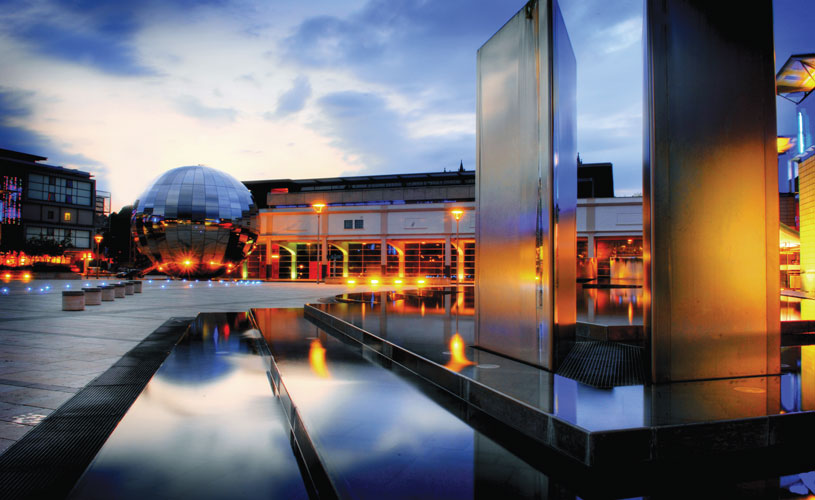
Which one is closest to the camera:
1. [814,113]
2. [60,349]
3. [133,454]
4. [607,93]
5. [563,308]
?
[133,454]

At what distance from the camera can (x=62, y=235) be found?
218ft

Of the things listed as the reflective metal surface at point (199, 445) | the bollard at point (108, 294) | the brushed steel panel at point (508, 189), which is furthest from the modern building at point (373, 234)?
the reflective metal surface at point (199, 445)

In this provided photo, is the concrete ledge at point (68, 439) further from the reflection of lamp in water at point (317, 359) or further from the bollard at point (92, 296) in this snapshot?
the bollard at point (92, 296)

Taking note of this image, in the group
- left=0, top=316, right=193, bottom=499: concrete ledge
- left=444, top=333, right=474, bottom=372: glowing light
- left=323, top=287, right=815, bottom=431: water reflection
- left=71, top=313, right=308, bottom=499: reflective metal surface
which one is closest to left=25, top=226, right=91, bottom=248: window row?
left=0, top=316, right=193, bottom=499: concrete ledge

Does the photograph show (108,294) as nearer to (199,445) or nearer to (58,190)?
(199,445)

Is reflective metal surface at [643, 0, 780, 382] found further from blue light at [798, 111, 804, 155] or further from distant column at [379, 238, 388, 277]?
distant column at [379, 238, 388, 277]

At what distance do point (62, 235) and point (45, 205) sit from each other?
4.70m

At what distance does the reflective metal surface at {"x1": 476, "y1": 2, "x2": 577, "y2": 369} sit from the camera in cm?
449

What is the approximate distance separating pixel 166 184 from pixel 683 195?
23.6 m

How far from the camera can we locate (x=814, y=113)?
60.3ft

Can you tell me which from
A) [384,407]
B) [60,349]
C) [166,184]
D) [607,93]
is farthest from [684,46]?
[166,184]

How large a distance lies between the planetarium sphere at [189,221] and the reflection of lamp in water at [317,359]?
18238 mm

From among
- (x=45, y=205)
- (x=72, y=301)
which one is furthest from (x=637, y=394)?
(x=45, y=205)

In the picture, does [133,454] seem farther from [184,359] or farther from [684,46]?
[684,46]
